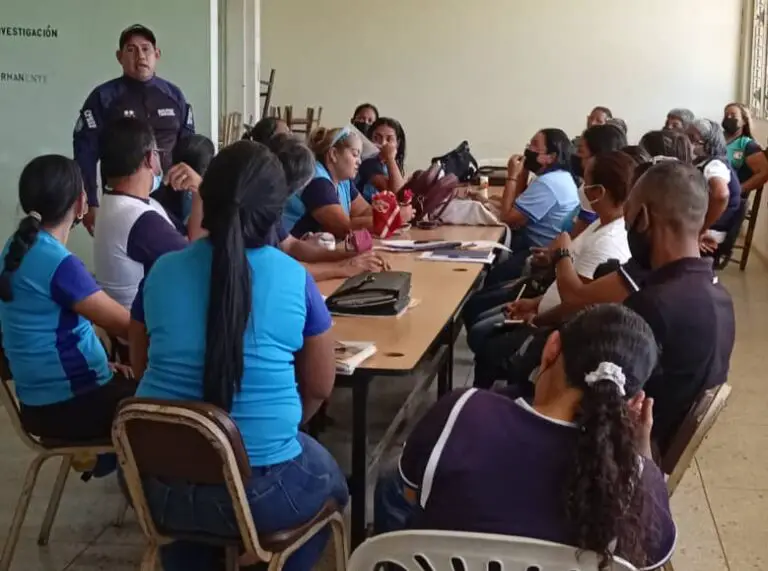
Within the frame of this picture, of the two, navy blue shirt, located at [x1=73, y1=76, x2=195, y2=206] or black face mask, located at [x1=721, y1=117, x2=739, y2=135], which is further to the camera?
black face mask, located at [x1=721, y1=117, x2=739, y2=135]

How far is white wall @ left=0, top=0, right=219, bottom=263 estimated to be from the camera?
18.6ft

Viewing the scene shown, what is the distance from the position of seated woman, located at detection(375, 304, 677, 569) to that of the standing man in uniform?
3.33 m

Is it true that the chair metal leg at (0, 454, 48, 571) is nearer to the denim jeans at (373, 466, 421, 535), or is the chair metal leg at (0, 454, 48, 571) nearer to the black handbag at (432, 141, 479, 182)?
the denim jeans at (373, 466, 421, 535)

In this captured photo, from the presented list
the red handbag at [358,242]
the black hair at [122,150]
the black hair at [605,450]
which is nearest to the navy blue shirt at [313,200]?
the red handbag at [358,242]

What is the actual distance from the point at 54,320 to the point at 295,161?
119cm

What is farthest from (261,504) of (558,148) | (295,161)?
(558,148)

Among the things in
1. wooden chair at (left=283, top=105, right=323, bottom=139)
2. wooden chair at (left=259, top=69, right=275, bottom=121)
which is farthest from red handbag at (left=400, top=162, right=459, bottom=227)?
wooden chair at (left=259, top=69, right=275, bottom=121)

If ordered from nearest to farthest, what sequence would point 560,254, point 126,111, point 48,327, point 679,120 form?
point 48,327, point 560,254, point 126,111, point 679,120

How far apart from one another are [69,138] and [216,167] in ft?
13.9

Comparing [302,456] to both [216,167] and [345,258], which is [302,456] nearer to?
[216,167]

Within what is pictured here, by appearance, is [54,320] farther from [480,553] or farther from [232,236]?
[480,553]

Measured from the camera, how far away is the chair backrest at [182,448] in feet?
5.82

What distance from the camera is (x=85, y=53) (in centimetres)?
571

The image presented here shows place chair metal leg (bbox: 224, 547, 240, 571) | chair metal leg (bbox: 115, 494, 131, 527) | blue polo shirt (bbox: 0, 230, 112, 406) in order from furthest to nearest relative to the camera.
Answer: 1. chair metal leg (bbox: 115, 494, 131, 527)
2. blue polo shirt (bbox: 0, 230, 112, 406)
3. chair metal leg (bbox: 224, 547, 240, 571)
